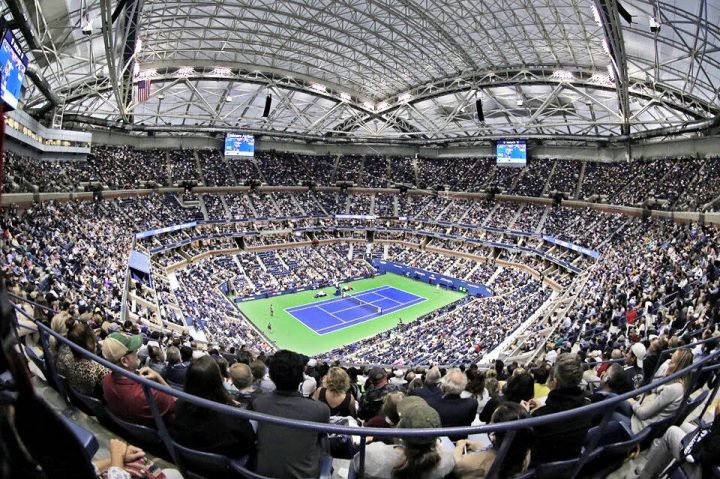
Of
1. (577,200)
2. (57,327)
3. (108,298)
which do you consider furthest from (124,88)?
(577,200)

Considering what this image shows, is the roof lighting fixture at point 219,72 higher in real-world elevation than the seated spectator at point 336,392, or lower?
higher

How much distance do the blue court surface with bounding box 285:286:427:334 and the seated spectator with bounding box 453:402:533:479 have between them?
29075 mm

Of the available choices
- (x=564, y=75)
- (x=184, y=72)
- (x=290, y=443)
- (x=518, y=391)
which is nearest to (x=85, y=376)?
(x=290, y=443)

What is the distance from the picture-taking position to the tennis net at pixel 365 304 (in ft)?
121

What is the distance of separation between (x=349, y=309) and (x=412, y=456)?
3477 cm

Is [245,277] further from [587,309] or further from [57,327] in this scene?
[57,327]

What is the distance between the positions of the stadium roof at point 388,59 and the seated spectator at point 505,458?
21.5m

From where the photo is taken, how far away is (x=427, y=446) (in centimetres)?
296

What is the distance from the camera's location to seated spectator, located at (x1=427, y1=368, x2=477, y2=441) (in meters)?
5.14

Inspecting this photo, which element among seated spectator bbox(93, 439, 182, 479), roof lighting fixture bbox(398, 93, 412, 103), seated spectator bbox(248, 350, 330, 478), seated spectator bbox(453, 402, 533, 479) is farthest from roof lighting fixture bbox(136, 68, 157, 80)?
seated spectator bbox(453, 402, 533, 479)

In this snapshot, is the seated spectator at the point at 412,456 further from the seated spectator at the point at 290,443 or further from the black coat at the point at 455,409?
the black coat at the point at 455,409

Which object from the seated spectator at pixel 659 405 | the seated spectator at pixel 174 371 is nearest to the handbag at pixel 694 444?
the seated spectator at pixel 659 405

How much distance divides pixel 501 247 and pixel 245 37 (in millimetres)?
31570

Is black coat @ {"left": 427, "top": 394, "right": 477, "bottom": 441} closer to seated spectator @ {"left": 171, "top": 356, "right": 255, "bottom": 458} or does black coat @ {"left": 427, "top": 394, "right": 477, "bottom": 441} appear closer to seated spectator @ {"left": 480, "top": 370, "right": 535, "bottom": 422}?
seated spectator @ {"left": 480, "top": 370, "right": 535, "bottom": 422}
